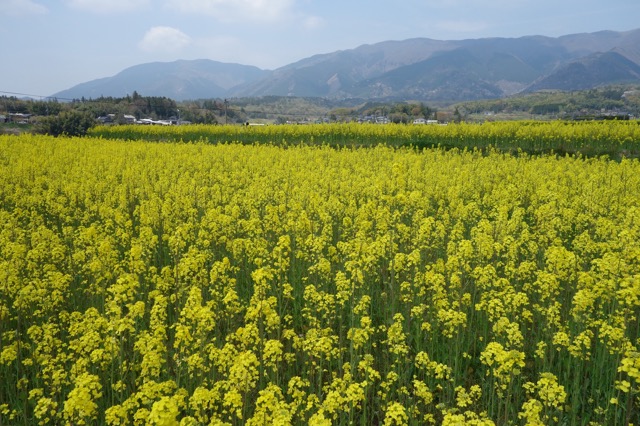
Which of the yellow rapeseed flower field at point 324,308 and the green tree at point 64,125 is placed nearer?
the yellow rapeseed flower field at point 324,308

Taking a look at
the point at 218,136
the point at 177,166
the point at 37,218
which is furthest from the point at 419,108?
the point at 37,218

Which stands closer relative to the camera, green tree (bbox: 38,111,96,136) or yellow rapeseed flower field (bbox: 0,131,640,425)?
yellow rapeseed flower field (bbox: 0,131,640,425)

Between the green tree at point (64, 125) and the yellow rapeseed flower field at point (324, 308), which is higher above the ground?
the green tree at point (64, 125)

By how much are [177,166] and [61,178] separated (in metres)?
5.01

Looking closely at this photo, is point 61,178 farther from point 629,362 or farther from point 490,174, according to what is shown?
point 629,362

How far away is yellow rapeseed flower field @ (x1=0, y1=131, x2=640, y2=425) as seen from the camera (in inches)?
174

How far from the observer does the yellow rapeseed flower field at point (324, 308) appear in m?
4.41

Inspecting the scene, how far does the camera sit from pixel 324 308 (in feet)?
19.3

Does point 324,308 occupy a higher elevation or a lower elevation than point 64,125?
lower

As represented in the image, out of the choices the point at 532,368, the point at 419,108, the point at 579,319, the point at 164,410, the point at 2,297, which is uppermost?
the point at 419,108

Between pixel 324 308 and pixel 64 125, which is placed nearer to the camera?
pixel 324 308

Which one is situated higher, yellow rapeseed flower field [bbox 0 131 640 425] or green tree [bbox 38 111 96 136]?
green tree [bbox 38 111 96 136]

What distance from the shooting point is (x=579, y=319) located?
5133 millimetres

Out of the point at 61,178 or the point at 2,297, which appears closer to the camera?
the point at 2,297
